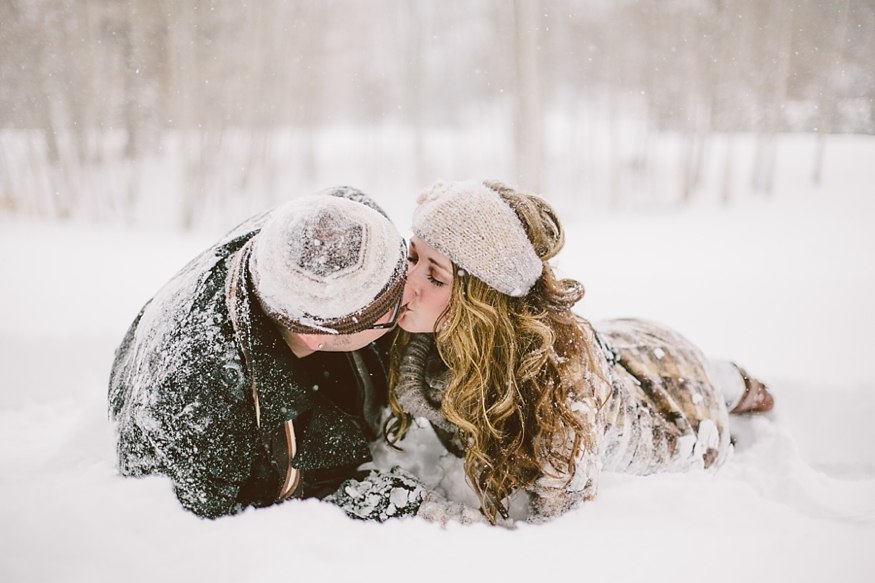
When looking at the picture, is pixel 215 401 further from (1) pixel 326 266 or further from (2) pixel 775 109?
(2) pixel 775 109

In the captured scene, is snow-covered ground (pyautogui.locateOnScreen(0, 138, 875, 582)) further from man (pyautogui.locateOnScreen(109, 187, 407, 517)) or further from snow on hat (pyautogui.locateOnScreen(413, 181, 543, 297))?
snow on hat (pyautogui.locateOnScreen(413, 181, 543, 297))

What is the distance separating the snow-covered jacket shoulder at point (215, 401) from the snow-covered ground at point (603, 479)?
0.11m

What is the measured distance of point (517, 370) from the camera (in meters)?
2.11

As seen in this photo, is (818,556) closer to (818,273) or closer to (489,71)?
(818,273)

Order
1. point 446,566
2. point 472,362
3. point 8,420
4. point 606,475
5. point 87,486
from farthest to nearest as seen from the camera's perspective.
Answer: point 8,420
point 606,475
point 472,362
point 87,486
point 446,566

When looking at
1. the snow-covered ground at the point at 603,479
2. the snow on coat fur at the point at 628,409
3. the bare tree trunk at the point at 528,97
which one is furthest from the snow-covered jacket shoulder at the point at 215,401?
the bare tree trunk at the point at 528,97

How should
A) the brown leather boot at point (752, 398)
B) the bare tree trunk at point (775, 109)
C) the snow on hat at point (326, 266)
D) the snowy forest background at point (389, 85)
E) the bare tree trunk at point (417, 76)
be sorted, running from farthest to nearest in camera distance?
the bare tree trunk at point (417, 76)
the bare tree trunk at point (775, 109)
the snowy forest background at point (389, 85)
the brown leather boot at point (752, 398)
the snow on hat at point (326, 266)

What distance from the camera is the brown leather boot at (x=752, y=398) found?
2.95 metres

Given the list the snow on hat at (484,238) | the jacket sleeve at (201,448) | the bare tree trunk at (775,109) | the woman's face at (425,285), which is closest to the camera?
the jacket sleeve at (201,448)

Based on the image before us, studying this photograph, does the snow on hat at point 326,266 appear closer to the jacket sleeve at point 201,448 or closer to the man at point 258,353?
the man at point 258,353

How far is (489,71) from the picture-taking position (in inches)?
639

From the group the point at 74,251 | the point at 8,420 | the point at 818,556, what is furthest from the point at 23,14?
the point at 818,556

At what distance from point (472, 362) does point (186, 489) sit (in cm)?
107

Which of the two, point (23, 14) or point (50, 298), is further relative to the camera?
point (23, 14)
